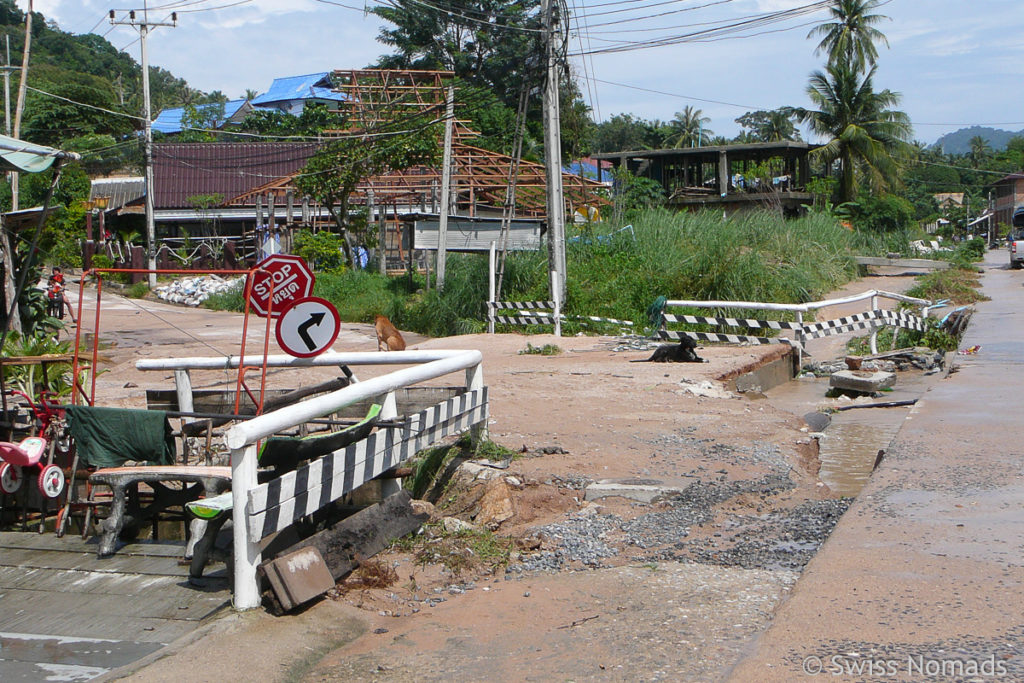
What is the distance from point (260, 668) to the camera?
12.5 feet

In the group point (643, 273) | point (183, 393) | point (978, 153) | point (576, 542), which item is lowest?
point (576, 542)

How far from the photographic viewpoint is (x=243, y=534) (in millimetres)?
4355

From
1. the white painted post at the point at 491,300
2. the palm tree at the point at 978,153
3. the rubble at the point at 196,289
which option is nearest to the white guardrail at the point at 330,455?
the white painted post at the point at 491,300

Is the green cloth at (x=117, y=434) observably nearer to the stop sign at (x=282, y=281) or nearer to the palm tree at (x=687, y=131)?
the stop sign at (x=282, y=281)

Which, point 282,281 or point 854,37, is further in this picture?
point 854,37

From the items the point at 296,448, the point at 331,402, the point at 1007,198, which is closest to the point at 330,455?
the point at 331,402

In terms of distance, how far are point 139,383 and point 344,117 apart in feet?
76.9

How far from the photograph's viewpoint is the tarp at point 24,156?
6.73 meters

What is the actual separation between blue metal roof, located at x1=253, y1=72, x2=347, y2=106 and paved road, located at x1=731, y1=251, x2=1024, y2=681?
244 feet

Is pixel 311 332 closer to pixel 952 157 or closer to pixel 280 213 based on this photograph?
pixel 280 213

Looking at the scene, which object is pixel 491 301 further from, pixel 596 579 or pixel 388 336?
pixel 596 579

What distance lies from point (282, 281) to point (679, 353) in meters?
7.89

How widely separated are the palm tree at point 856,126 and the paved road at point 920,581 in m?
42.1

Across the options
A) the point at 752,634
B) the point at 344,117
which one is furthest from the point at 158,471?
the point at 344,117
